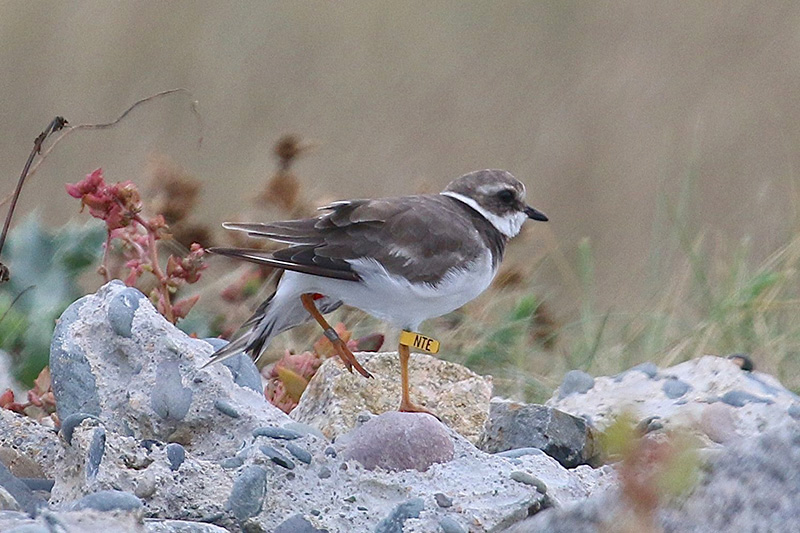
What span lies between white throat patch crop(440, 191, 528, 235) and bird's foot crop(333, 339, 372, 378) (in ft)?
2.63

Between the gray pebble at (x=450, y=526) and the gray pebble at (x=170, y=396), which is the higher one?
the gray pebble at (x=170, y=396)

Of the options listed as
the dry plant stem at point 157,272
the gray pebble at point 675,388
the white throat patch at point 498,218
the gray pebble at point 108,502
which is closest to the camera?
the gray pebble at point 108,502

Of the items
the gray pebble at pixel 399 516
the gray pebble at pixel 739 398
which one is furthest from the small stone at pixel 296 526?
the gray pebble at pixel 739 398

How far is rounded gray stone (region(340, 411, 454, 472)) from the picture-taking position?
9.61 feet

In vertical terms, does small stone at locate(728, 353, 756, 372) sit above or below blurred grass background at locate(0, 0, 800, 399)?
below

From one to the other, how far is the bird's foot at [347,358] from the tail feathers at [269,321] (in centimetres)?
22

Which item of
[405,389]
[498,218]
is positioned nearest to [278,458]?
[405,389]

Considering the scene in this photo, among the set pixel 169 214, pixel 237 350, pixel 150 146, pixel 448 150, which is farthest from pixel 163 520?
pixel 448 150

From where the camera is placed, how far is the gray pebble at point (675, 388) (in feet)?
12.8

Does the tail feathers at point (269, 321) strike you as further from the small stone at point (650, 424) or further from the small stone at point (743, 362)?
the small stone at point (743, 362)

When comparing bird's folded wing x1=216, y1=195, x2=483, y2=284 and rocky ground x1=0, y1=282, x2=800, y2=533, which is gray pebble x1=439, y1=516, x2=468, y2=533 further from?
bird's folded wing x1=216, y1=195, x2=483, y2=284

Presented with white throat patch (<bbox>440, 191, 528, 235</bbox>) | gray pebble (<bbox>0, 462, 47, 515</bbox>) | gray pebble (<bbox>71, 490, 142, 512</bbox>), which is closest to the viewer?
gray pebble (<bbox>71, 490, 142, 512</bbox>)

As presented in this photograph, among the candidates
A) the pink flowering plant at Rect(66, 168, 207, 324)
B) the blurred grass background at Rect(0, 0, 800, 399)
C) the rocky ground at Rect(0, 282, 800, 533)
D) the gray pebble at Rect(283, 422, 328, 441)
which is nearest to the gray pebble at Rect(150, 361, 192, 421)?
the rocky ground at Rect(0, 282, 800, 533)

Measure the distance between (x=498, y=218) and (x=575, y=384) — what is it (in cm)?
60
